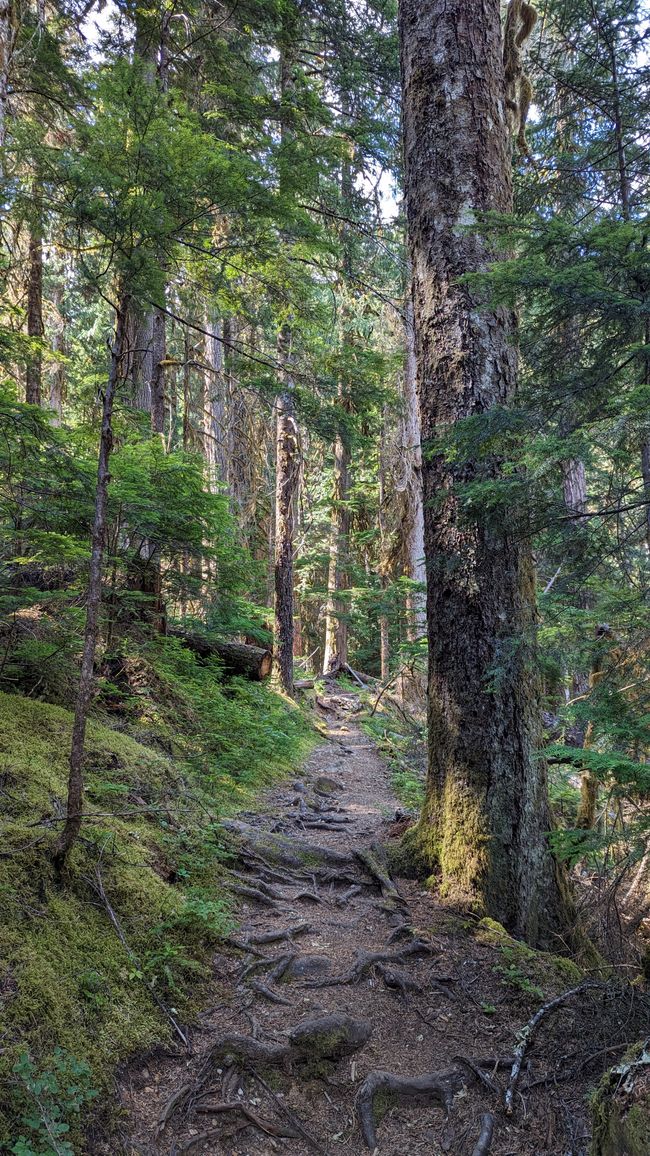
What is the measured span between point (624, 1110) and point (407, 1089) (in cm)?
128

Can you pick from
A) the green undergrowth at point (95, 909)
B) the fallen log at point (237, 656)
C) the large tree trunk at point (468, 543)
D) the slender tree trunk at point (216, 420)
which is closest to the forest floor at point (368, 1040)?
the green undergrowth at point (95, 909)

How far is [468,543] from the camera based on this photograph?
4398 millimetres

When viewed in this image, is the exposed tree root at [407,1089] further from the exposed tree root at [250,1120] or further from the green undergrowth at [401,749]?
the green undergrowth at [401,749]

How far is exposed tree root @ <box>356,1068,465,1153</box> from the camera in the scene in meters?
2.82

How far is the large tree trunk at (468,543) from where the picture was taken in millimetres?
4188

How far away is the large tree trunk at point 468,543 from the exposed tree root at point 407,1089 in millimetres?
1323

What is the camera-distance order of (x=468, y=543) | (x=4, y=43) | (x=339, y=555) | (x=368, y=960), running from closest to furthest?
(x=368, y=960), (x=468, y=543), (x=4, y=43), (x=339, y=555)

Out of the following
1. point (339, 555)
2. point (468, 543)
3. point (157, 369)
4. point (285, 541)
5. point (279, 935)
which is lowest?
point (279, 935)

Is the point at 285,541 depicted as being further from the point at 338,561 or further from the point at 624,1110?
the point at 624,1110

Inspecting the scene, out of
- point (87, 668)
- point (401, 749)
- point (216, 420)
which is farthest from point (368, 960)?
point (216, 420)

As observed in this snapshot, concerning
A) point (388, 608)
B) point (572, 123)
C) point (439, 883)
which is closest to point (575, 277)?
point (439, 883)

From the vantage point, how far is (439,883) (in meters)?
4.48

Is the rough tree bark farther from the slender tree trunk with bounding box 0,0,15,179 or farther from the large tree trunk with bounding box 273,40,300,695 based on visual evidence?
the slender tree trunk with bounding box 0,0,15,179

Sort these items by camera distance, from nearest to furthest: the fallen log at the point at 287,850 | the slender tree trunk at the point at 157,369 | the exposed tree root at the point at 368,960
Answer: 1. the exposed tree root at the point at 368,960
2. the fallen log at the point at 287,850
3. the slender tree trunk at the point at 157,369
